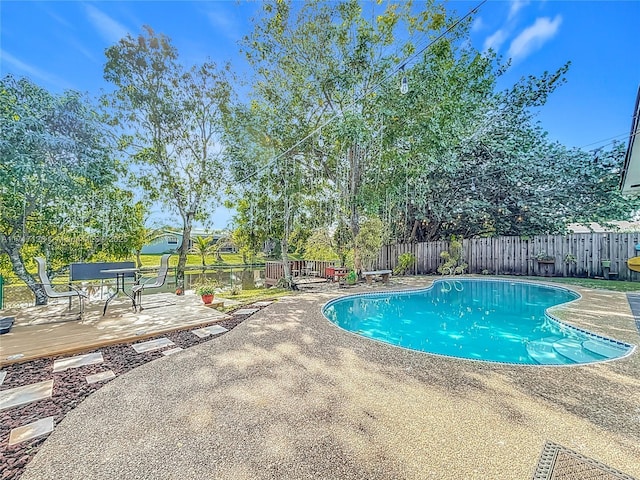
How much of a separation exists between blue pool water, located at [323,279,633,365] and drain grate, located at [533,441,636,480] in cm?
226

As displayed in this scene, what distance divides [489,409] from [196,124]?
10.7 m

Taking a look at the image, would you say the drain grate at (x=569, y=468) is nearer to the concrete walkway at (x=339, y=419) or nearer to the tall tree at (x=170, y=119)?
the concrete walkway at (x=339, y=419)

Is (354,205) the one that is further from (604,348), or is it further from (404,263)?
(604,348)

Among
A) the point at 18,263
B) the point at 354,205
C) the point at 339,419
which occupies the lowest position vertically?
the point at 339,419

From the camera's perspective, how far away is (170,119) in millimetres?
9430

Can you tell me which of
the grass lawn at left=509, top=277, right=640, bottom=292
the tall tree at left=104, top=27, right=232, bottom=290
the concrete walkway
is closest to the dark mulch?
the concrete walkway

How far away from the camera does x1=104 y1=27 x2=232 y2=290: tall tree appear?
8.84 metres

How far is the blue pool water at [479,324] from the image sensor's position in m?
4.20

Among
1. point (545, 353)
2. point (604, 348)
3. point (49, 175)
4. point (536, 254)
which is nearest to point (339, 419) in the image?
point (545, 353)

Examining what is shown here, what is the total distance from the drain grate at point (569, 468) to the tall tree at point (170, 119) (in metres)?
9.21

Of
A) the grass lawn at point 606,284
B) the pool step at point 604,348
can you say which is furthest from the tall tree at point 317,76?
the grass lawn at point 606,284

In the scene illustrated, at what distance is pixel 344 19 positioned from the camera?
365 inches

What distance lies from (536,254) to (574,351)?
941 centimetres

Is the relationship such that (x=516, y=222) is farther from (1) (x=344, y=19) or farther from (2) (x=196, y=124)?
(2) (x=196, y=124)
